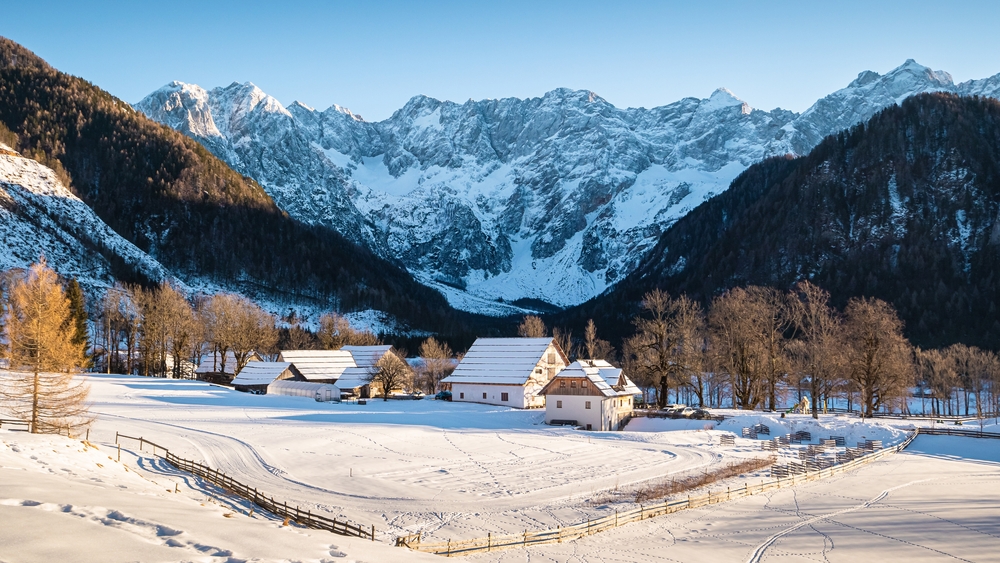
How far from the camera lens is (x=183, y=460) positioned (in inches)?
1378

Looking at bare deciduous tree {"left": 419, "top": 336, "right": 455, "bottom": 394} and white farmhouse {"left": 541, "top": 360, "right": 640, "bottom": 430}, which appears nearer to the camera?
white farmhouse {"left": 541, "top": 360, "right": 640, "bottom": 430}

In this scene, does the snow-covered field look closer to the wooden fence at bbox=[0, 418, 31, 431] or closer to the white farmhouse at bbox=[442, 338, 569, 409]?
the wooden fence at bbox=[0, 418, 31, 431]

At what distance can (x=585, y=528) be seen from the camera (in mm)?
26328

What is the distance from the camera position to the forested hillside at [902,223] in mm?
156250

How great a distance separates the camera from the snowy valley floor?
15.6 m

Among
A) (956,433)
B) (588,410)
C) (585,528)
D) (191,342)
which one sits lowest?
(956,433)

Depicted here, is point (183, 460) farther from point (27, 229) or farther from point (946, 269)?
point (946, 269)

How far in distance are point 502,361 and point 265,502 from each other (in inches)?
2008

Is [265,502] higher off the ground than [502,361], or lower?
lower

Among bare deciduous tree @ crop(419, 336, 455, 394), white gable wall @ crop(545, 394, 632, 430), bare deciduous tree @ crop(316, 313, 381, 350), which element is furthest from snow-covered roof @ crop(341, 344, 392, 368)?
white gable wall @ crop(545, 394, 632, 430)

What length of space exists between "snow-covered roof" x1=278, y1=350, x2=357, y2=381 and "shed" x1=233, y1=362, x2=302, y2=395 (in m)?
1.04

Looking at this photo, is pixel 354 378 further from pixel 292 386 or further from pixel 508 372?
pixel 508 372

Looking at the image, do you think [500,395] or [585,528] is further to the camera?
[500,395]

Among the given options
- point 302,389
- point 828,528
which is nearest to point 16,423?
point 828,528
